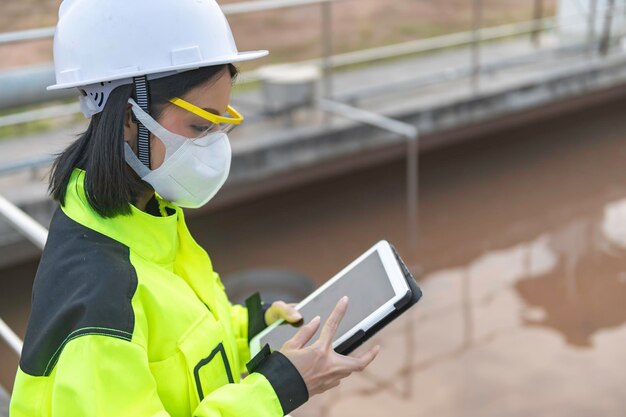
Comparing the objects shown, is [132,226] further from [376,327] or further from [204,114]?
[376,327]

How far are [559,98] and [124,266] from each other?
5837 millimetres

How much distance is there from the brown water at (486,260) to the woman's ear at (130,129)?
2672 millimetres

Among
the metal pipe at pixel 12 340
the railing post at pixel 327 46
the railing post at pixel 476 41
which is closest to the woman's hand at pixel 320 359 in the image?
the metal pipe at pixel 12 340

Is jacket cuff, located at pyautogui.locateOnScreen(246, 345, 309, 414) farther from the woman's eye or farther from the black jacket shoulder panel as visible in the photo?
the woman's eye

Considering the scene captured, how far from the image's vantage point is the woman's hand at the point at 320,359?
1361 millimetres

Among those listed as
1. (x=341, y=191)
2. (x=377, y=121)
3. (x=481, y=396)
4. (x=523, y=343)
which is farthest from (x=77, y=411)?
(x=341, y=191)

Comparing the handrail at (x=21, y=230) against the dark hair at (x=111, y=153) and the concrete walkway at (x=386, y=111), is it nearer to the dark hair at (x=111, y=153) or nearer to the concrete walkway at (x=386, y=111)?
the dark hair at (x=111, y=153)

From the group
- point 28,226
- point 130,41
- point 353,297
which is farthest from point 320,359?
point 28,226

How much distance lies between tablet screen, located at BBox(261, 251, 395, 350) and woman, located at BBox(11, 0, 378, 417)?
0.14m

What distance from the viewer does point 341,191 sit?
19.3 ft

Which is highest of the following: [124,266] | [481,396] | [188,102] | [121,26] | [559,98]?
[121,26]

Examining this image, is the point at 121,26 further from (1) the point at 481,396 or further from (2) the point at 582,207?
(2) the point at 582,207

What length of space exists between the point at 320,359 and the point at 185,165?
431 mm

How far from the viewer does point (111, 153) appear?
51.1 inches
